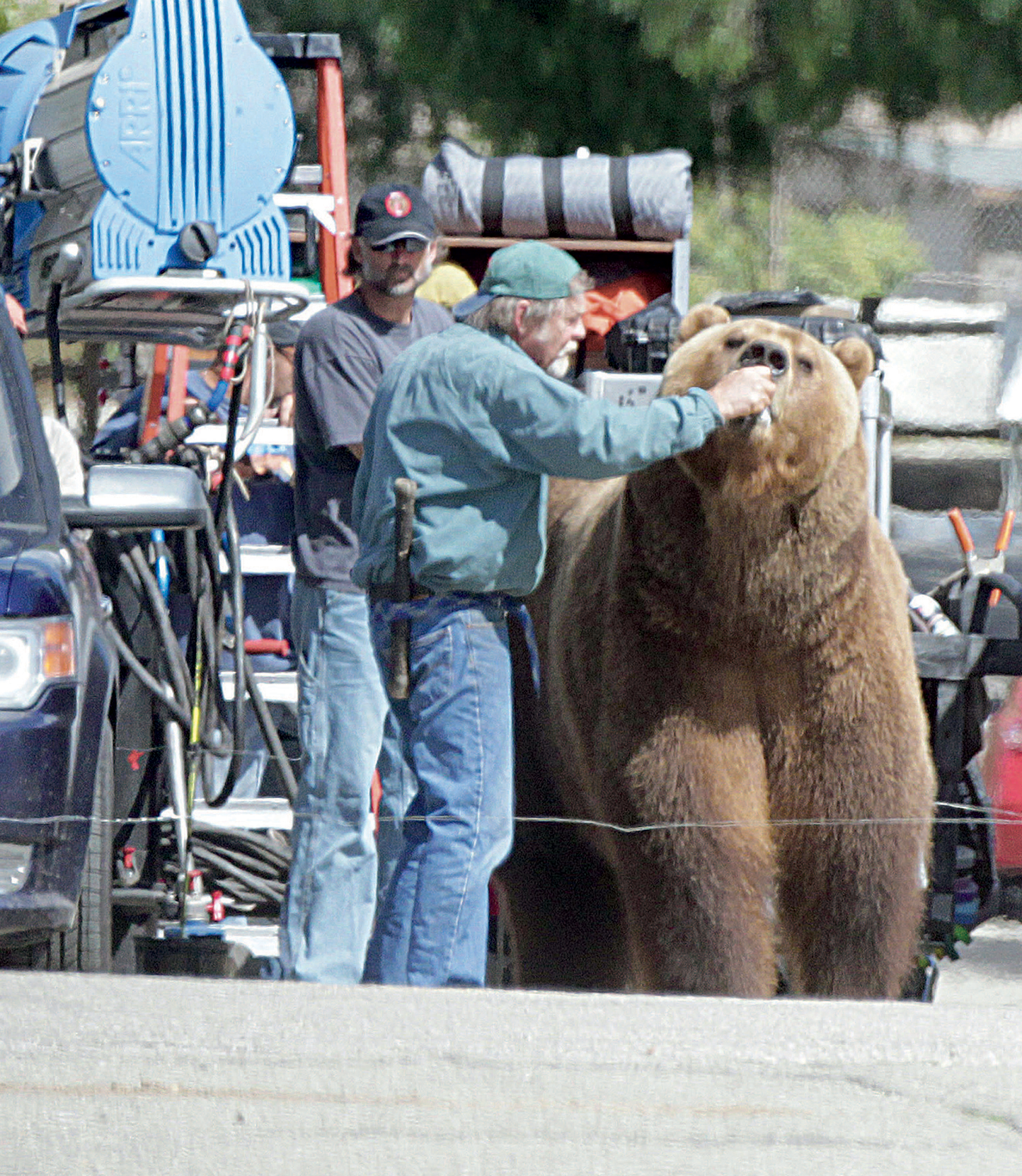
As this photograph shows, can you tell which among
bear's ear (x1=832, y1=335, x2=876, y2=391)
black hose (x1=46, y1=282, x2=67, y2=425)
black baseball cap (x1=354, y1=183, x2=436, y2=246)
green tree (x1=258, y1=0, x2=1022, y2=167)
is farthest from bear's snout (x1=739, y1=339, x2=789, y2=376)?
green tree (x1=258, y1=0, x2=1022, y2=167)

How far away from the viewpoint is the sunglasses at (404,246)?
5328mm

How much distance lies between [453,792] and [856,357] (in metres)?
1.37

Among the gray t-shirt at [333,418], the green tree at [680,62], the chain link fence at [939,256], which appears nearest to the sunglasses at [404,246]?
the gray t-shirt at [333,418]

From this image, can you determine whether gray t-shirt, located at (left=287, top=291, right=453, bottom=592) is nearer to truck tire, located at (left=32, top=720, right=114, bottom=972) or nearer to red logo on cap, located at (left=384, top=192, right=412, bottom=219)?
red logo on cap, located at (left=384, top=192, right=412, bottom=219)

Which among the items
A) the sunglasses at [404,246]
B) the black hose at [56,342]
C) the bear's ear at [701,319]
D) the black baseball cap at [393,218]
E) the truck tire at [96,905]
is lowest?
the truck tire at [96,905]

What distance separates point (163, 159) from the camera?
5969 millimetres

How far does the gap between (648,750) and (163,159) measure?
2.48m

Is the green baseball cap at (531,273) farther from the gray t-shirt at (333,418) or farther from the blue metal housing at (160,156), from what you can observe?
the blue metal housing at (160,156)

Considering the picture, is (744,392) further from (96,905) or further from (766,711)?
(96,905)

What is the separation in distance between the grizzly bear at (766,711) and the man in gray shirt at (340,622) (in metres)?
0.89

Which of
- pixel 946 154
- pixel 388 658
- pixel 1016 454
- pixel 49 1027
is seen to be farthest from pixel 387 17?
pixel 49 1027

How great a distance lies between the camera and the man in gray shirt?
210 inches

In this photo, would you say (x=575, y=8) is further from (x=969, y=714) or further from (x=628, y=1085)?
(x=628, y=1085)

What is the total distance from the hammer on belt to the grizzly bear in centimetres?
49
